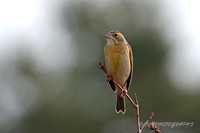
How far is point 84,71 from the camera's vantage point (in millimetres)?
20922

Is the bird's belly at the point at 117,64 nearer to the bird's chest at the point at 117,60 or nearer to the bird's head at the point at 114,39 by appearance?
the bird's chest at the point at 117,60

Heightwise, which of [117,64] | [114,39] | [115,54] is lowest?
[117,64]

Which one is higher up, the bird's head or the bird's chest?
the bird's head

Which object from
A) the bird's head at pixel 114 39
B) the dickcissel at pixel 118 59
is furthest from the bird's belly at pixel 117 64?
the bird's head at pixel 114 39

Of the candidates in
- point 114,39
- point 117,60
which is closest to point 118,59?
point 117,60

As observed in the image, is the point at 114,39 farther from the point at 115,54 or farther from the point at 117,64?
the point at 117,64

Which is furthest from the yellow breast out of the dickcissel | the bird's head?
the bird's head

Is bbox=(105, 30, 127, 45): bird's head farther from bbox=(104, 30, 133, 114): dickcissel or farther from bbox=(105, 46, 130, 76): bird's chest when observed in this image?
bbox=(105, 46, 130, 76): bird's chest

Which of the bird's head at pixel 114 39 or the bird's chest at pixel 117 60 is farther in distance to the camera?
the bird's head at pixel 114 39

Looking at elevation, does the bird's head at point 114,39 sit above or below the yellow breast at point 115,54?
above

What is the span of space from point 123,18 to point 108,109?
18.8 feet

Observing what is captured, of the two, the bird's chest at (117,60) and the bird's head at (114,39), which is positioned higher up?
the bird's head at (114,39)

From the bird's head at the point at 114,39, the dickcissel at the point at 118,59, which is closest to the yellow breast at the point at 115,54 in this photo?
the dickcissel at the point at 118,59

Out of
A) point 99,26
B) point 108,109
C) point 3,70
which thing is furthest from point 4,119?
point 99,26
